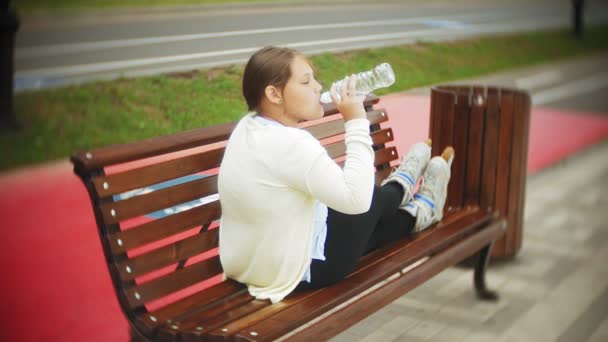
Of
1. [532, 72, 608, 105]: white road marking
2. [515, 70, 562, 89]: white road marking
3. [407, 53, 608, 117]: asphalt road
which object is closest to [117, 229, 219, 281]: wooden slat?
[407, 53, 608, 117]: asphalt road

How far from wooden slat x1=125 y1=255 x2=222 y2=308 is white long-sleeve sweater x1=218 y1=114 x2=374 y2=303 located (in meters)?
0.09

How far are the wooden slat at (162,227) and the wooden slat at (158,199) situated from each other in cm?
4

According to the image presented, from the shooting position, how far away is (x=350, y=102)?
2.51 meters

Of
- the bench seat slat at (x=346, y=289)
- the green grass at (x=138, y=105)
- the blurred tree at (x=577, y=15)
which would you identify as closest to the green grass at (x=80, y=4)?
the green grass at (x=138, y=105)

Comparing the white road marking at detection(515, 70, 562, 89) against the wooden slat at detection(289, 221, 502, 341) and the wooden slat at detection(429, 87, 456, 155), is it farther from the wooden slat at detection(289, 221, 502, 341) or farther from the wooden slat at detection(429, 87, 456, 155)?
the wooden slat at detection(289, 221, 502, 341)

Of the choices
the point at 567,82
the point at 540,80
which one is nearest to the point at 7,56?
the point at 540,80

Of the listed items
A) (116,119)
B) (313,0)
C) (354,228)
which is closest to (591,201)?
(313,0)

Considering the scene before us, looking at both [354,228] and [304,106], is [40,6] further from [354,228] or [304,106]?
[354,228]

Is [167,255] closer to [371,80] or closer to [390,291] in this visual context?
[390,291]

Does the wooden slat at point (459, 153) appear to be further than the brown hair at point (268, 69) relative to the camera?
Yes

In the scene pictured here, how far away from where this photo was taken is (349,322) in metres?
2.49

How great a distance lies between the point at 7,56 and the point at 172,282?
95 cm

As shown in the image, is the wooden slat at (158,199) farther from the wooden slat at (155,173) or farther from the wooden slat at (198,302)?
the wooden slat at (198,302)

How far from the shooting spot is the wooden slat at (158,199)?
2285mm
